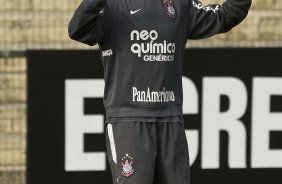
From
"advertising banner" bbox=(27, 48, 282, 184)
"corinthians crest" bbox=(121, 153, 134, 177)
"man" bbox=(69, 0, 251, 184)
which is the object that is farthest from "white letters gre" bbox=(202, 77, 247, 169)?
"corinthians crest" bbox=(121, 153, 134, 177)

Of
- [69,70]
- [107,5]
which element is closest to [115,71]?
[107,5]

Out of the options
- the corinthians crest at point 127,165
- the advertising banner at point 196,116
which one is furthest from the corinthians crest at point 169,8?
the advertising banner at point 196,116

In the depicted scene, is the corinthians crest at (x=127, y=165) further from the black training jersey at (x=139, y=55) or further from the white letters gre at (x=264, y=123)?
the white letters gre at (x=264, y=123)

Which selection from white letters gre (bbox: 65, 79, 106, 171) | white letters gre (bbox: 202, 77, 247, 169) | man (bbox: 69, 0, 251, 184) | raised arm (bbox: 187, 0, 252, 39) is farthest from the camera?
white letters gre (bbox: 202, 77, 247, 169)

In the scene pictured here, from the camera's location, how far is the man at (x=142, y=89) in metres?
3.79

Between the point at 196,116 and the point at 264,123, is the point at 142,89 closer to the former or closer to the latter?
the point at 196,116

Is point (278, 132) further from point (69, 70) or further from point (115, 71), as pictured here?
point (115, 71)

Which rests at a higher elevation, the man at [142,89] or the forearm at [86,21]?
the forearm at [86,21]

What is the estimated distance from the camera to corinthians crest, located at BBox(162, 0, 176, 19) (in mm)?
3857

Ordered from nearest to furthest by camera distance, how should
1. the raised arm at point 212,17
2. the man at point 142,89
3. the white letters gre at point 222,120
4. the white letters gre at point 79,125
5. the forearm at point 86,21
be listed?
the forearm at point 86,21
the man at point 142,89
the raised arm at point 212,17
the white letters gre at point 79,125
the white letters gre at point 222,120

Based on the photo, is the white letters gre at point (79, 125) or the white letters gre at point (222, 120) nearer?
the white letters gre at point (79, 125)

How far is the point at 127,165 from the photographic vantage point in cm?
380

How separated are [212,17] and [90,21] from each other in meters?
0.74

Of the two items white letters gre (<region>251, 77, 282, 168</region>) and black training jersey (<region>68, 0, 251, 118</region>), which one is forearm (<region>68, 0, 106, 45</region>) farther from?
white letters gre (<region>251, 77, 282, 168</region>)
